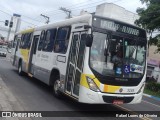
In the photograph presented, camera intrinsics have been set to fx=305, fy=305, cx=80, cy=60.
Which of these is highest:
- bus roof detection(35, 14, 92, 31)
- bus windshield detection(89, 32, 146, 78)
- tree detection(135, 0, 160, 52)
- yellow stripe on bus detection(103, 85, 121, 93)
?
tree detection(135, 0, 160, 52)

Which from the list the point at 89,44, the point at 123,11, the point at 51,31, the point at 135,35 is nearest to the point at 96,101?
the point at 89,44

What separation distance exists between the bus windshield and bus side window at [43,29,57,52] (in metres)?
3.98

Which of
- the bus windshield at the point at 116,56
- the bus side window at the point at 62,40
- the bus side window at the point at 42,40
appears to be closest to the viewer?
the bus windshield at the point at 116,56

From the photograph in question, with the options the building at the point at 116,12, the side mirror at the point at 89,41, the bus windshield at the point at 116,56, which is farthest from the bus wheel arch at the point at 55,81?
the building at the point at 116,12

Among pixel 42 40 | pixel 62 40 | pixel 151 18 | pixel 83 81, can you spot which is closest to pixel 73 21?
pixel 62 40

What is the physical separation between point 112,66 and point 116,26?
139 cm

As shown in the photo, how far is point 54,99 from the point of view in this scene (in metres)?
12.1

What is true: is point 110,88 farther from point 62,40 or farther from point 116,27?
point 62,40

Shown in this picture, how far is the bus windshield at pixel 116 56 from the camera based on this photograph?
9688 mm

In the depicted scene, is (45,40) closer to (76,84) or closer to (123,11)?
(76,84)

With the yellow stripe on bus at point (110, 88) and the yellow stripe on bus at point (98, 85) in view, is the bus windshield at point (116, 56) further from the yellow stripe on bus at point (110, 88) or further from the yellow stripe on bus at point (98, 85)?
the yellow stripe on bus at point (110, 88)

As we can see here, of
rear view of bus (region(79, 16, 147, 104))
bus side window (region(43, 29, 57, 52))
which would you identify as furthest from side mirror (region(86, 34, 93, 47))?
bus side window (region(43, 29, 57, 52))

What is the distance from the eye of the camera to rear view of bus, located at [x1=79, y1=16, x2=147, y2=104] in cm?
950

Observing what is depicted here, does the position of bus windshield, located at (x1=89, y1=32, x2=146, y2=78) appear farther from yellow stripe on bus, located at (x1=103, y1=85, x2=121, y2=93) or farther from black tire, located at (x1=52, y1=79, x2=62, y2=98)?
black tire, located at (x1=52, y1=79, x2=62, y2=98)
